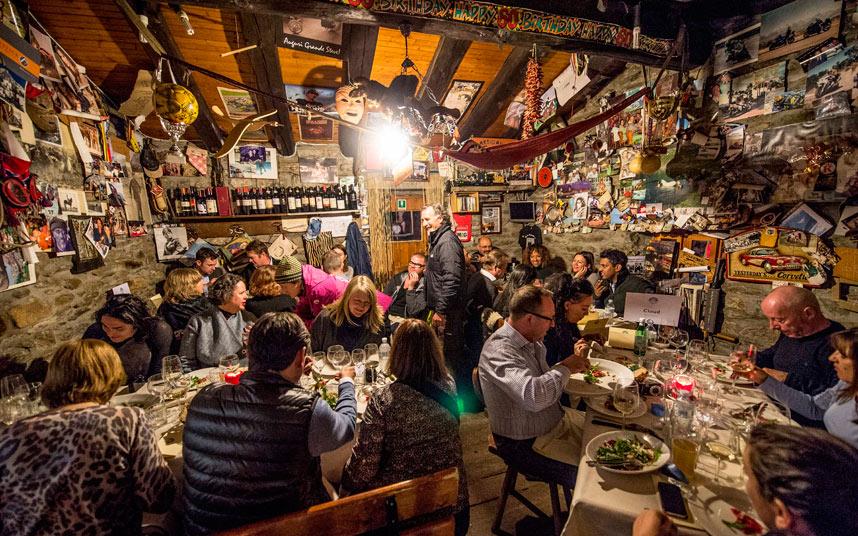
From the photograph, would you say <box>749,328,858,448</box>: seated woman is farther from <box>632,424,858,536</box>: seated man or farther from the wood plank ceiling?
the wood plank ceiling

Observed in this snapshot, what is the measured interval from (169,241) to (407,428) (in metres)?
5.09

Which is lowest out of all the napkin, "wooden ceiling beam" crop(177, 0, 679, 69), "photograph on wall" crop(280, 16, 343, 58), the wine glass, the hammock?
the napkin

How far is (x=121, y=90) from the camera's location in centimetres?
381

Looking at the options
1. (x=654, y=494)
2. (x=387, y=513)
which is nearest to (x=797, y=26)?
(x=654, y=494)

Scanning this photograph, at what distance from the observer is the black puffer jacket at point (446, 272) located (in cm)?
391

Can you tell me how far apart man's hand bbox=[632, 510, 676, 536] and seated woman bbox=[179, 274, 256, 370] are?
113 inches

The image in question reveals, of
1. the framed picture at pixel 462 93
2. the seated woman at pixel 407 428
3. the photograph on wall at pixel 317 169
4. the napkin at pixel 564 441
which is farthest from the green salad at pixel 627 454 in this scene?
the photograph on wall at pixel 317 169

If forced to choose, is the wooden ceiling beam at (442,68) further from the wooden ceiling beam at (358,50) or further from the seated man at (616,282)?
the seated man at (616,282)

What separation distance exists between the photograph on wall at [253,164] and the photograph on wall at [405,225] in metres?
2.09

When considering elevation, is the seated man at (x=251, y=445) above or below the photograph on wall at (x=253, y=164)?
below

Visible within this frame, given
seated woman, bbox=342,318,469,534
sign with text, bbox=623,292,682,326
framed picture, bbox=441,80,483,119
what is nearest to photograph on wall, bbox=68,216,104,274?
seated woman, bbox=342,318,469,534

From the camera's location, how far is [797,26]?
3.01 meters

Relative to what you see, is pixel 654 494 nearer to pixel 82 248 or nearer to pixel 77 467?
pixel 77 467

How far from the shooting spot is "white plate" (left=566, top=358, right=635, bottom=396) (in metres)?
2.12
